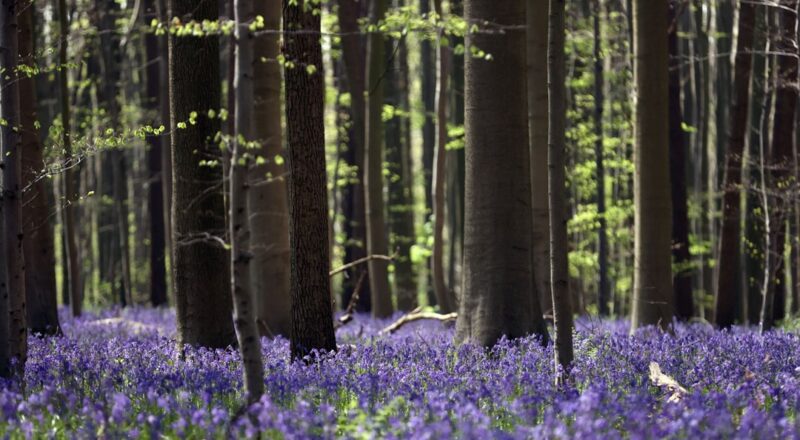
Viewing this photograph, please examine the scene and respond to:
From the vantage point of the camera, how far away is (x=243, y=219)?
6.66 metres

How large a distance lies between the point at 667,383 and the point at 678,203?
13558 millimetres

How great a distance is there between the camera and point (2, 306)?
8836 millimetres

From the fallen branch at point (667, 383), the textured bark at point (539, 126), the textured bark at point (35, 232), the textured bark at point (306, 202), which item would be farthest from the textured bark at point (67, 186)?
the fallen branch at point (667, 383)

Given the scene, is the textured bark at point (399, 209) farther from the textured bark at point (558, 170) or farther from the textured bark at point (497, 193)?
the textured bark at point (558, 170)

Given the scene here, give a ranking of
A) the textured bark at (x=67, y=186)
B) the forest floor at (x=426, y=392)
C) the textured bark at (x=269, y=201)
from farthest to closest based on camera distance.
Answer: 1. the textured bark at (x=67, y=186)
2. the textured bark at (x=269, y=201)
3. the forest floor at (x=426, y=392)

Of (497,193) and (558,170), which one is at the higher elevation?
(558,170)

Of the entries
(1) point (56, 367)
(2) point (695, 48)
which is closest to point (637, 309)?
(1) point (56, 367)

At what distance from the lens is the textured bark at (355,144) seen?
2177cm

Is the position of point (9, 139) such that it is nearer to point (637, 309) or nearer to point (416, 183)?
point (637, 309)

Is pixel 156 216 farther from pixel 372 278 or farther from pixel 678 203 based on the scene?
pixel 678 203

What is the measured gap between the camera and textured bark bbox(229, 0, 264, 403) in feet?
21.7

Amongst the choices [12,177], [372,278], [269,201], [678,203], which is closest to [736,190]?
[678,203]

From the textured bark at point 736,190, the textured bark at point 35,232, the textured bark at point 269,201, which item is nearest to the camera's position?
the textured bark at point 35,232

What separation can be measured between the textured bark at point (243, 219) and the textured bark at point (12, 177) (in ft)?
10.0
